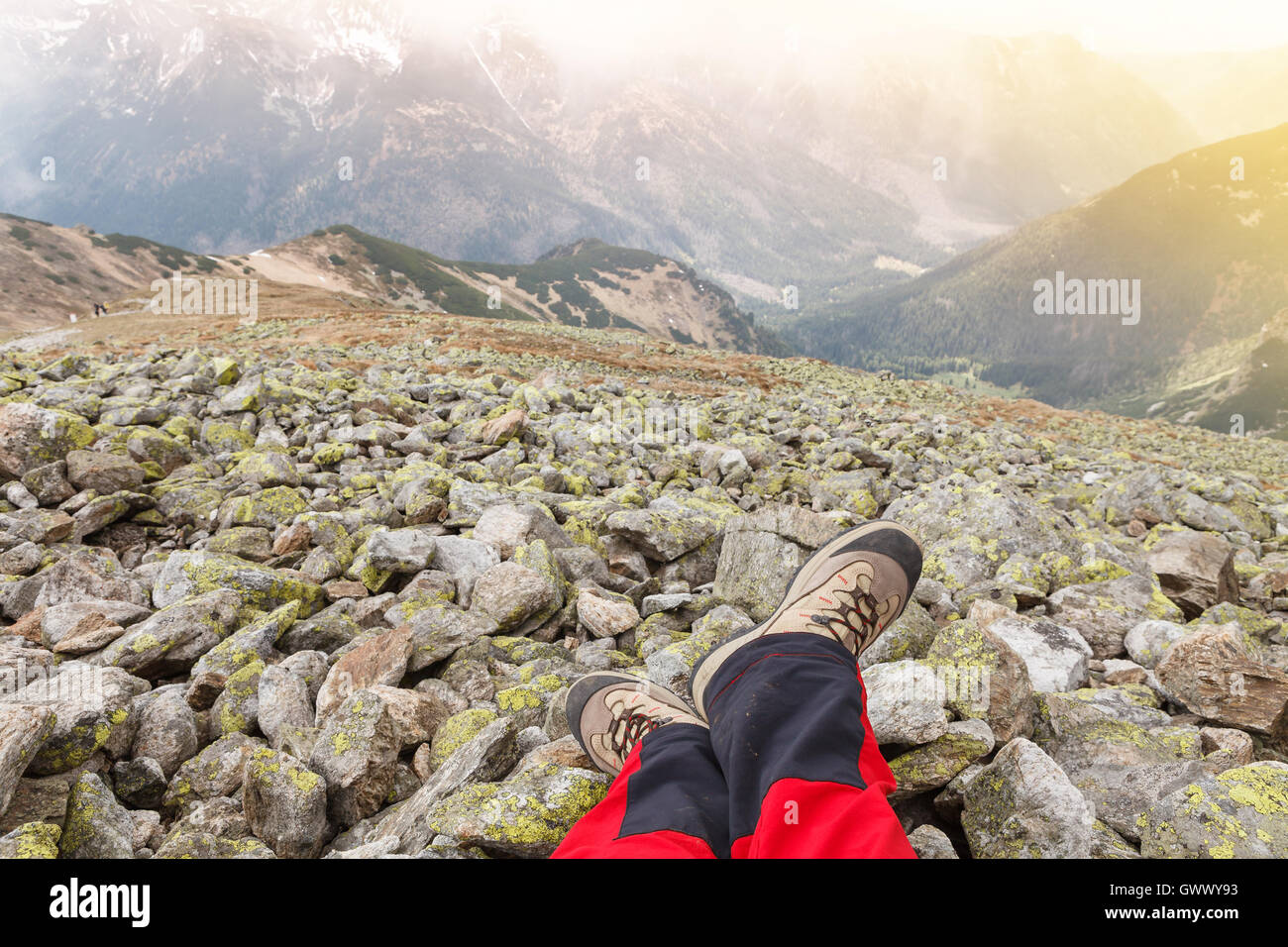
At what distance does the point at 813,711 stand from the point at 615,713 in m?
1.15

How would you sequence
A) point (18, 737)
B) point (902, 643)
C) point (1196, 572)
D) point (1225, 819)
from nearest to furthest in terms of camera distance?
point (1225, 819) < point (18, 737) < point (902, 643) < point (1196, 572)

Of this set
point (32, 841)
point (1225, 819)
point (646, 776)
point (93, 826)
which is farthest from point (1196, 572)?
point (32, 841)

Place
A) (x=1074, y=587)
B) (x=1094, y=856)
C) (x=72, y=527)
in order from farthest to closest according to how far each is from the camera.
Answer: (x=72, y=527), (x=1074, y=587), (x=1094, y=856)

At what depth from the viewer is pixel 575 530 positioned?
7137 millimetres

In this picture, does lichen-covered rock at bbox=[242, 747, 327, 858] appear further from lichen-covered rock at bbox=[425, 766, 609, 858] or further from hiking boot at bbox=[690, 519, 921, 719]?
hiking boot at bbox=[690, 519, 921, 719]

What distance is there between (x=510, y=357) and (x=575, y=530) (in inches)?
774

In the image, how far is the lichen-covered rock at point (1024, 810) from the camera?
8.48 ft

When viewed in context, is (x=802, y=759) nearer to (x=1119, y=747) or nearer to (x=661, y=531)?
(x=1119, y=747)

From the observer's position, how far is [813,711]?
3.01 meters

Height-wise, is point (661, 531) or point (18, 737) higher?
point (661, 531)

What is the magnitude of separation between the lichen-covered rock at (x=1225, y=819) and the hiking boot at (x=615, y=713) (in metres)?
2.11

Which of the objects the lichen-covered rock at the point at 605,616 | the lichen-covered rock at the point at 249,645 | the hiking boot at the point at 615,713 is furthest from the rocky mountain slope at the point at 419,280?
the hiking boot at the point at 615,713
